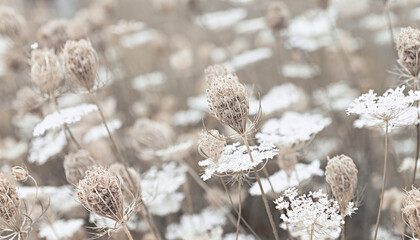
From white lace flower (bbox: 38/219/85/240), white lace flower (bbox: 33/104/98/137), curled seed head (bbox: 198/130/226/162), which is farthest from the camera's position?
white lace flower (bbox: 38/219/85/240)

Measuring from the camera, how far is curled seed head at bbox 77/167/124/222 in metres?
1.26

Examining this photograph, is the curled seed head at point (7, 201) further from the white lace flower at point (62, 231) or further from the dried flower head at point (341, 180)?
the dried flower head at point (341, 180)

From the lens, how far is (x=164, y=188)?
2.11m

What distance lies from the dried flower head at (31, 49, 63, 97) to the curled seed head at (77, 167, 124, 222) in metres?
0.71

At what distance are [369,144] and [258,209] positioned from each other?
33.2 inches

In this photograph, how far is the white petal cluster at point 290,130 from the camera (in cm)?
171

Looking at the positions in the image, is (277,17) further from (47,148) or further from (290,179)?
A: (47,148)

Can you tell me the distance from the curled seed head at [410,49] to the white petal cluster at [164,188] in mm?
1157

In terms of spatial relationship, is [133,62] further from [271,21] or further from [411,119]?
[411,119]

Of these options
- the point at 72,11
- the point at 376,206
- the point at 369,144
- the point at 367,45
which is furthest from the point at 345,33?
the point at 72,11

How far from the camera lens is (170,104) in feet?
11.5

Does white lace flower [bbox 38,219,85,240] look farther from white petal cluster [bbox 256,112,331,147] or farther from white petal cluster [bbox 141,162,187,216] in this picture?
white petal cluster [bbox 256,112,331,147]

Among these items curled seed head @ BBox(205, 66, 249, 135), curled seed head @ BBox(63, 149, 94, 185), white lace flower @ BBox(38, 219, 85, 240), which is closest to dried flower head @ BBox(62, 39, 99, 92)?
curled seed head @ BBox(63, 149, 94, 185)

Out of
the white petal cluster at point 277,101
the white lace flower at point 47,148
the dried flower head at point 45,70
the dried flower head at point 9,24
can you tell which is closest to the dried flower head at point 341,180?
the white petal cluster at point 277,101
